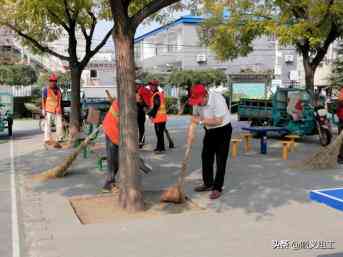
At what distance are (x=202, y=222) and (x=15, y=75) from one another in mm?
36905

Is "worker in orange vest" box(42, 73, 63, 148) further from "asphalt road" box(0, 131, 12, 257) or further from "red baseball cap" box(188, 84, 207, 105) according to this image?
"red baseball cap" box(188, 84, 207, 105)

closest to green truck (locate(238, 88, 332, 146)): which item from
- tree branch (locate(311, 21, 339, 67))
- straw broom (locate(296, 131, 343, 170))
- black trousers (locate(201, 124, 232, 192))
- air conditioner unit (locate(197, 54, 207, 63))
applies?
tree branch (locate(311, 21, 339, 67))

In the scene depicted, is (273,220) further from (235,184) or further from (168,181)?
(168,181)

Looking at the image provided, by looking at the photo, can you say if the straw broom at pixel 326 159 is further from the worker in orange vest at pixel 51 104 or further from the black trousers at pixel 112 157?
the worker in orange vest at pixel 51 104

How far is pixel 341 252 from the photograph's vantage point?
197 inches

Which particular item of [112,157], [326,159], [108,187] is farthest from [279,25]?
[108,187]

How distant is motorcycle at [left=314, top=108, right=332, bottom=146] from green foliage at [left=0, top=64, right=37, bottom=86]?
30.2 metres

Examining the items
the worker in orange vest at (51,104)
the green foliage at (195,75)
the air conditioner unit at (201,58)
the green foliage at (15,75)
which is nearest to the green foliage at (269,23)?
the worker in orange vest at (51,104)

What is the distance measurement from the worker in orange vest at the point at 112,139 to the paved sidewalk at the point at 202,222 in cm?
32

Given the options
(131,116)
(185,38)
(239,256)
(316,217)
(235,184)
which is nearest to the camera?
(239,256)

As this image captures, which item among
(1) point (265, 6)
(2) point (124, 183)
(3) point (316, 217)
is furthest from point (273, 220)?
(1) point (265, 6)

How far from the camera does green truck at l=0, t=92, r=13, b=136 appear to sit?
17.1m

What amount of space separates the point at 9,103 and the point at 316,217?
14.4 m

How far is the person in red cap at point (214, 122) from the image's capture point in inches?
286
